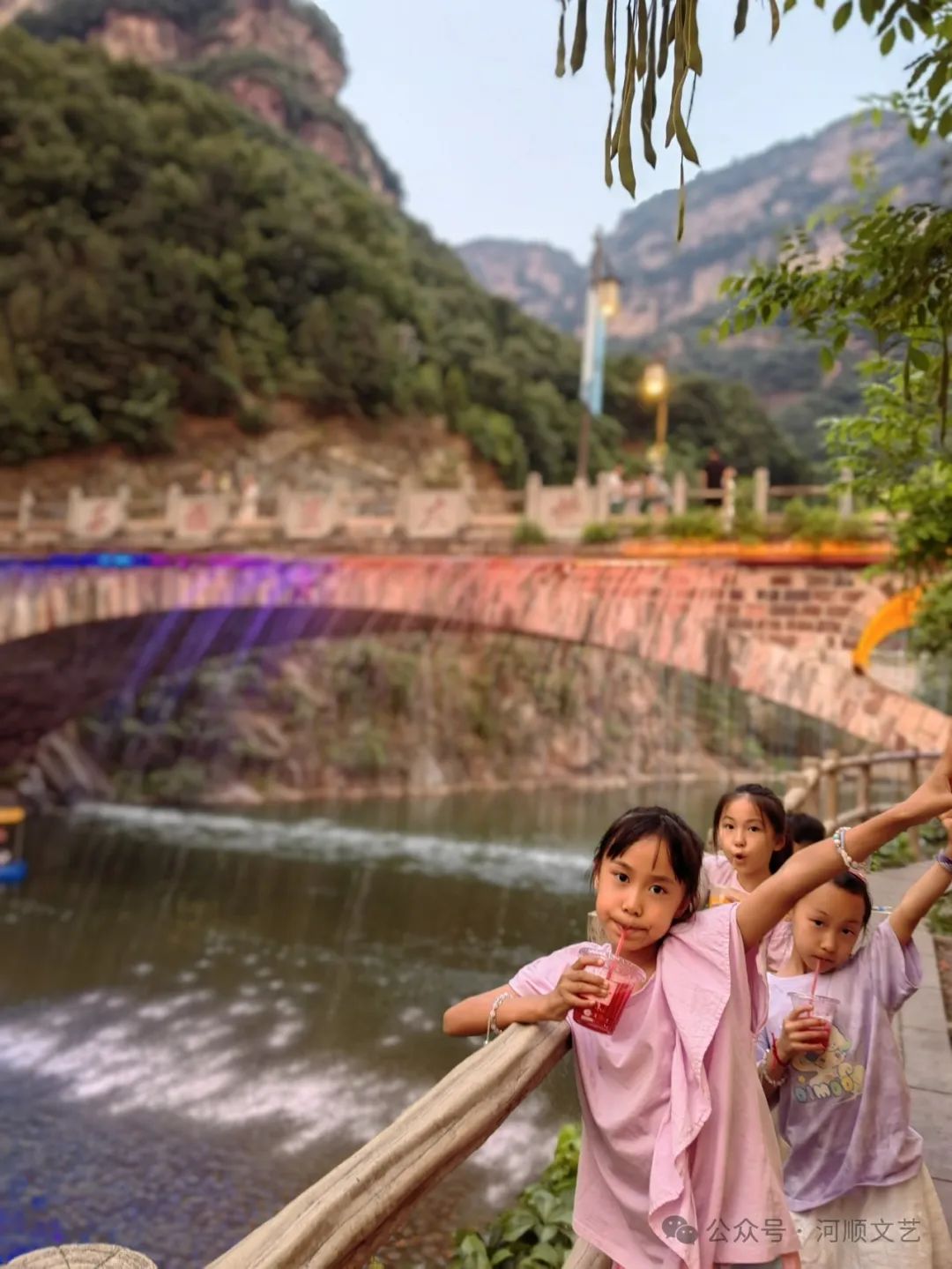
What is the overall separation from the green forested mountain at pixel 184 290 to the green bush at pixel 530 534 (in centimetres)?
1940

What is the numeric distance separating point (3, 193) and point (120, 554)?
20.7m

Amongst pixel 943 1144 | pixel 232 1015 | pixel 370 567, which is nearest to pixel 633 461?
pixel 370 567

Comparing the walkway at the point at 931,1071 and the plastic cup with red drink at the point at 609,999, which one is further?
the walkway at the point at 931,1071

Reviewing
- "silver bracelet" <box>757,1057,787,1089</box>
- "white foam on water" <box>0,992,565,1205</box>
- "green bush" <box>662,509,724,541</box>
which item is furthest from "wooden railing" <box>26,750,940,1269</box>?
"green bush" <box>662,509,724,541</box>

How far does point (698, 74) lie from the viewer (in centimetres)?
232

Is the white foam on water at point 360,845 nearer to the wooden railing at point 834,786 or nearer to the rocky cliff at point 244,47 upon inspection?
the wooden railing at point 834,786

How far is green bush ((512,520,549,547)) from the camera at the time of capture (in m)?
12.8

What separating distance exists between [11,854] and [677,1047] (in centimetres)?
1611

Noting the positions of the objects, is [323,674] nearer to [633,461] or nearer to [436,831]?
[436,831]

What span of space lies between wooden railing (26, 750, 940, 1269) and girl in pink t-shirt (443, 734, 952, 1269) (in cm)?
7

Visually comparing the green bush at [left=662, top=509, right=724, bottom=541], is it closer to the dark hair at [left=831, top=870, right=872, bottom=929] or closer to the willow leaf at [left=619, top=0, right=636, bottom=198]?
the willow leaf at [left=619, top=0, right=636, bottom=198]

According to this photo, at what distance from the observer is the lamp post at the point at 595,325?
1533 cm

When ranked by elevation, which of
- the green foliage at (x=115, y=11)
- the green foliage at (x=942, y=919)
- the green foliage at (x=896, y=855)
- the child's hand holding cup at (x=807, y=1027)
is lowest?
the green foliage at (x=896, y=855)

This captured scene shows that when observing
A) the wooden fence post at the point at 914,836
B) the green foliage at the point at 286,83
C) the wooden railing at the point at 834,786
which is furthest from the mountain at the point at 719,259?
the wooden railing at the point at 834,786
